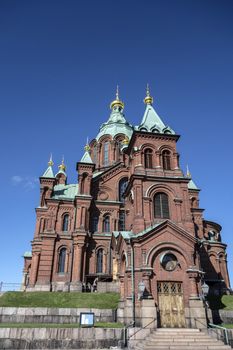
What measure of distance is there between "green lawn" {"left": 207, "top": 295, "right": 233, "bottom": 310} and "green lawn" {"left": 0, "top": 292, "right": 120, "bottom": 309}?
8213 mm

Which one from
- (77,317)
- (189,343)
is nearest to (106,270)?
(77,317)

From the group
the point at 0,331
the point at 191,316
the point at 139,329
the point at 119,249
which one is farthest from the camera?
the point at 119,249

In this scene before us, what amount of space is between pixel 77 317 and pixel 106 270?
12629mm

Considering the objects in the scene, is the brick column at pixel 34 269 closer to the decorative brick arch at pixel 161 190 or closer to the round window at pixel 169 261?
the decorative brick arch at pixel 161 190

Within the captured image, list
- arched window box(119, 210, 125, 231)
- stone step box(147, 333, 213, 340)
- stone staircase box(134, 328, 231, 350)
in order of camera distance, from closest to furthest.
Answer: stone staircase box(134, 328, 231, 350), stone step box(147, 333, 213, 340), arched window box(119, 210, 125, 231)

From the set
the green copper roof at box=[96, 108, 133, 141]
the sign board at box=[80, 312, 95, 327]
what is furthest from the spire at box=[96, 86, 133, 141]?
the sign board at box=[80, 312, 95, 327]

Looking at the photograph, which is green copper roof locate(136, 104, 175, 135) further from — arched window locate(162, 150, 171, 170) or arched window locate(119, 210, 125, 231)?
arched window locate(119, 210, 125, 231)

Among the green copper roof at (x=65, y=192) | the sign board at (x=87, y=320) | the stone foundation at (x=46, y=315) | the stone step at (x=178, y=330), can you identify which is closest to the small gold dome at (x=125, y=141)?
the green copper roof at (x=65, y=192)

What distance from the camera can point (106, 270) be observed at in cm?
3369

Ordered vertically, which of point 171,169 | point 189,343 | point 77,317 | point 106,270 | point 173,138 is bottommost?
point 189,343

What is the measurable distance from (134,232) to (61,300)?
915 centimetres

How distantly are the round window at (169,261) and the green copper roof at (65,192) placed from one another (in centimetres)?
1791

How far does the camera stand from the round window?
21525 mm

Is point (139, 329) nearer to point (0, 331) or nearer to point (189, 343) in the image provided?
point (189, 343)
